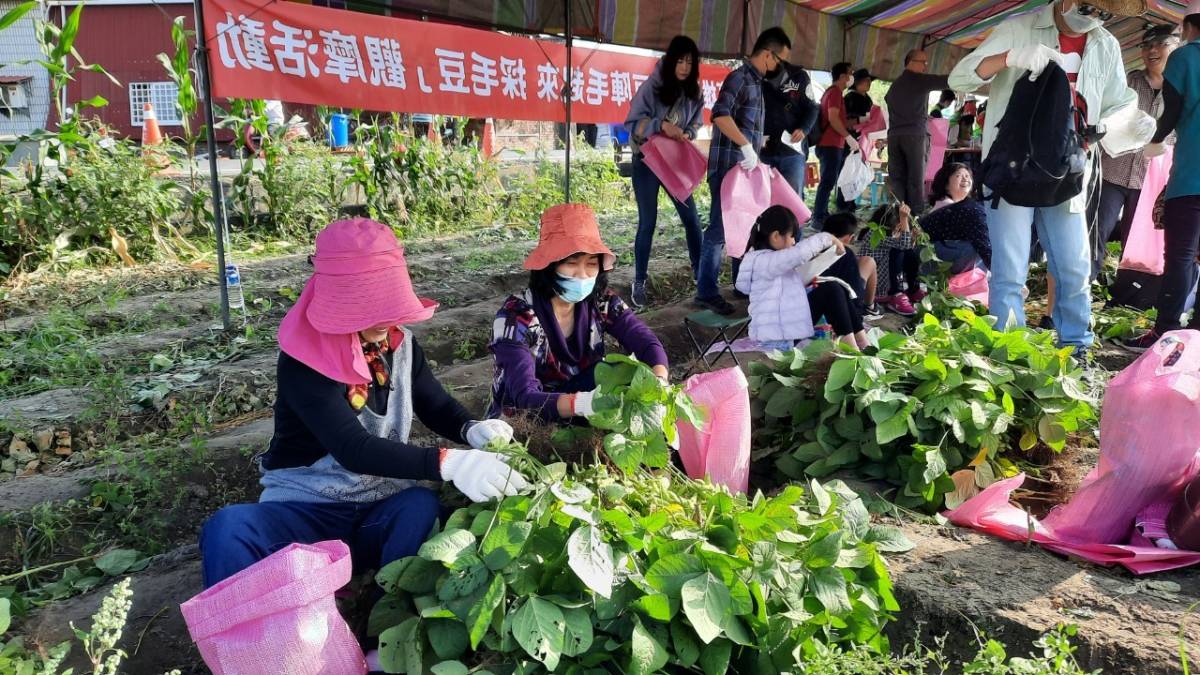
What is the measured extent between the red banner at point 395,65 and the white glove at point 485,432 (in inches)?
98.9

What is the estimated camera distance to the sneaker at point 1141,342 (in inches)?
168

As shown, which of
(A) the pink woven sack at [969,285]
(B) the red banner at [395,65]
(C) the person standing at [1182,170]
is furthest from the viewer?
(A) the pink woven sack at [969,285]

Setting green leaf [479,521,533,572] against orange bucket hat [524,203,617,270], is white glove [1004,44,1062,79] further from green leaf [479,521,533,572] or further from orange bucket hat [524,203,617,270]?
green leaf [479,521,533,572]

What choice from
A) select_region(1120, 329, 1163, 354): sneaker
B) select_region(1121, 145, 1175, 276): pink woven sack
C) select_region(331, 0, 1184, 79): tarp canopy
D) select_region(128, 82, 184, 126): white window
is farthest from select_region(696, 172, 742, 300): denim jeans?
select_region(128, 82, 184, 126): white window

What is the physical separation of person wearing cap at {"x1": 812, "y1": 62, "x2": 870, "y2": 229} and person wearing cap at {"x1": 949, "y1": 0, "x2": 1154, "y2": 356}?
3228 mm

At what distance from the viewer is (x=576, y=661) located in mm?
1649

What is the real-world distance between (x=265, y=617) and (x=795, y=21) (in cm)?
606

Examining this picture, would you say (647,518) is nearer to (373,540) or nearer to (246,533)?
(373,540)

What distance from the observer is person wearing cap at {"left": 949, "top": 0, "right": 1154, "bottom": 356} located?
354 cm

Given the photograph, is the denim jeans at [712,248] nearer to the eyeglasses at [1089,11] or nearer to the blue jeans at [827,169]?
the eyeglasses at [1089,11]

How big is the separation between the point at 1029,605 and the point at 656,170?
3324 mm

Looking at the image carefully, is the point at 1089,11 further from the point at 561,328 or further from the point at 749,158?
the point at 561,328

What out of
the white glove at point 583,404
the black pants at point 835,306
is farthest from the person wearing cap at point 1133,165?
the white glove at point 583,404

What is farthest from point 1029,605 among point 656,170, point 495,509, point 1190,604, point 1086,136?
point 656,170
